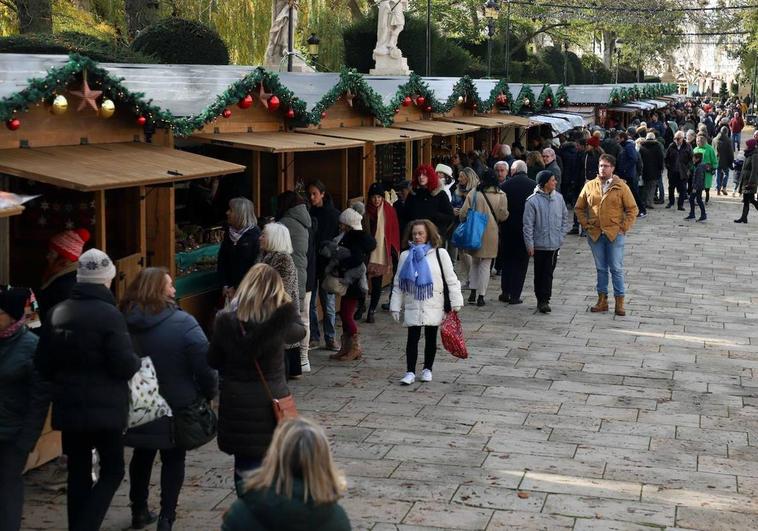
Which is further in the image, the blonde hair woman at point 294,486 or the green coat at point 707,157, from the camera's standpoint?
the green coat at point 707,157

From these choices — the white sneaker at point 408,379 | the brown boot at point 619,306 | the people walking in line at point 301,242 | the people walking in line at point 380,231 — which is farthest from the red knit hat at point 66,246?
the brown boot at point 619,306

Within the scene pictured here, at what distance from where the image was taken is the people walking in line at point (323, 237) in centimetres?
1162

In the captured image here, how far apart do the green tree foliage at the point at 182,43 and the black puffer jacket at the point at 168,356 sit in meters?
13.5

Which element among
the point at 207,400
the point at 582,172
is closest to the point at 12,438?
the point at 207,400

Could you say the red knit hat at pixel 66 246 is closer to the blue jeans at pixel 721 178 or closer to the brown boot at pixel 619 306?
the brown boot at pixel 619 306

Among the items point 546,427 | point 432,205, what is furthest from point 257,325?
point 432,205

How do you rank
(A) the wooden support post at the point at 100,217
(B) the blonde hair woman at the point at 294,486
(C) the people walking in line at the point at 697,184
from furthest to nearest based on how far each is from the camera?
(C) the people walking in line at the point at 697,184 → (A) the wooden support post at the point at 100,217 → (B) the blonde hair woman at the point at 294,486

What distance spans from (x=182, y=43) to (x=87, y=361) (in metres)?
14.4

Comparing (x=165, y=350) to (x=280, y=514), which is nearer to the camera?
(x=280, y=514)

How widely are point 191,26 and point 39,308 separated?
1219 cm

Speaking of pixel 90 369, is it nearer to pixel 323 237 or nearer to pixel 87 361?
pixel 87 361

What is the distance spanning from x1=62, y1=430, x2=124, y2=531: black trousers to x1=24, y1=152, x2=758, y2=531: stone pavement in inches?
29.2

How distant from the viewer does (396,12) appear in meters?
26.0

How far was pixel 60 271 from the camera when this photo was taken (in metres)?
8.10
